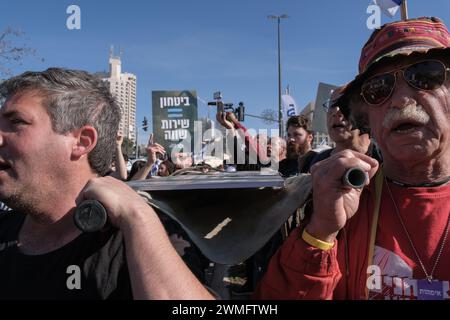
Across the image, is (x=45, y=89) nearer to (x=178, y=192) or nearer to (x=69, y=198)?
(x=69, y=198)

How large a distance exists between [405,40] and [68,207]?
5.73 feet

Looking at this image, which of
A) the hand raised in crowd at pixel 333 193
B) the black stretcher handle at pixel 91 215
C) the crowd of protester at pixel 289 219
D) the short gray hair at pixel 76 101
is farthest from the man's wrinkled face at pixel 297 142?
the black stretcher handle at pixel 91 215

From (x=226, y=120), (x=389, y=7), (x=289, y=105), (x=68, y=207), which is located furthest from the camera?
(x=289, y=105)

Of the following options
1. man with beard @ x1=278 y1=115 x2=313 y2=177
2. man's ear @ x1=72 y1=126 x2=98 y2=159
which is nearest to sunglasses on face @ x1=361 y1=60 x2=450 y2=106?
man's ear @ x1=72 y1=126 x2=98 y2=159

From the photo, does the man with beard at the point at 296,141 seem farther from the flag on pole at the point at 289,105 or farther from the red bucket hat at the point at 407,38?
the flag on pole at the point at 289,105

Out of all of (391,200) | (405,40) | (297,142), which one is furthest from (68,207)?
(297,142)

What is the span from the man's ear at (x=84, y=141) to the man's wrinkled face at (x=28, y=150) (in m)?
0.05

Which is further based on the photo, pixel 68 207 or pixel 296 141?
pixel 296 141

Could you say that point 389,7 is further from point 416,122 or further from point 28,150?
point 28,150

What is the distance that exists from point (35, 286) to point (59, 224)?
34cm

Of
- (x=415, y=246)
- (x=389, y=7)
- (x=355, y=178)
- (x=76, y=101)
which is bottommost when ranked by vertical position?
(x=415, y=246)

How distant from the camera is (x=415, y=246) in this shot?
136 centimetres

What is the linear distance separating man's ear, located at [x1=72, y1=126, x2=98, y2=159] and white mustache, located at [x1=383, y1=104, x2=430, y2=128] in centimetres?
144

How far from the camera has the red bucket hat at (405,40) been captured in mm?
1478
